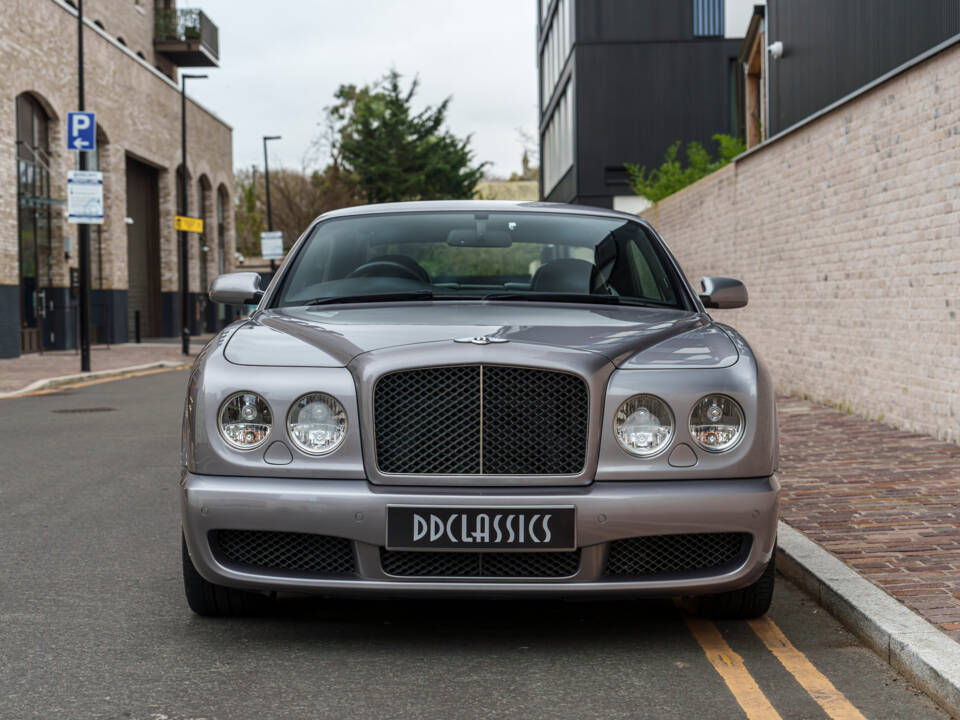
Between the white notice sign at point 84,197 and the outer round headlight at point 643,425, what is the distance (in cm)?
1924

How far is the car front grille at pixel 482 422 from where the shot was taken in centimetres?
421

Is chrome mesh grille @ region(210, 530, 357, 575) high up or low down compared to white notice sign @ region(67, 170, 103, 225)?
down

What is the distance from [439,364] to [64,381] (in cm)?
1642

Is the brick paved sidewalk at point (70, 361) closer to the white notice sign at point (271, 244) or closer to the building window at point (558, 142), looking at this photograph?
the white notice sign at point (271, 244)

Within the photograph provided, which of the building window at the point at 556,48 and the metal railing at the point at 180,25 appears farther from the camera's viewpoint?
the metal railing at the point at 180,25

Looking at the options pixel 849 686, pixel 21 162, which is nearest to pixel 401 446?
pixel 849 686

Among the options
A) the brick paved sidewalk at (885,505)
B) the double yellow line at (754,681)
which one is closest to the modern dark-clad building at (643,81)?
the brick paved sidewalk at (885,505)

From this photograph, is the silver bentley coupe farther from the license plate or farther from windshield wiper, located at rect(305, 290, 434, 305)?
windshield wiper, located at rect(305, 290, 434, 305)

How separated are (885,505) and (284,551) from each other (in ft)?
12.4

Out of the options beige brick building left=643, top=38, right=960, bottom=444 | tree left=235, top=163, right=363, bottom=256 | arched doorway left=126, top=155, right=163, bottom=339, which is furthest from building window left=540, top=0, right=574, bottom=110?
beige brick building left=643, top=38, right=960, bottom=444

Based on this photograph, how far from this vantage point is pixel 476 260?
6.02 metres

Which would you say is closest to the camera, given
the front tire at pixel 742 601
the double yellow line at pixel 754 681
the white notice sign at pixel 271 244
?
the double yellow line at pixel 754 681

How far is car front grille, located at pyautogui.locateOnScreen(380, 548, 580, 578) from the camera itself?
424 cm

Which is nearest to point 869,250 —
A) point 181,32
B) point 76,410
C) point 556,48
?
point 76,410
